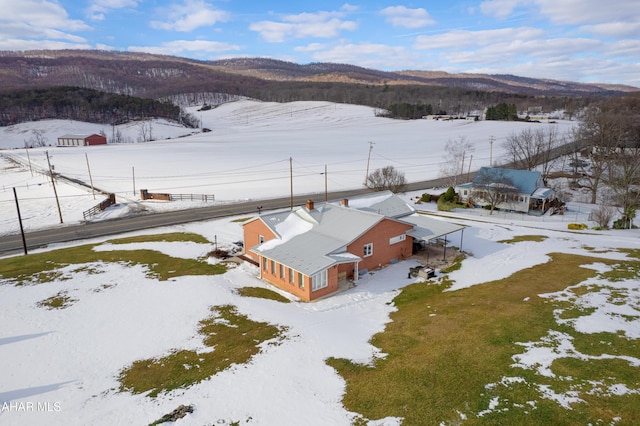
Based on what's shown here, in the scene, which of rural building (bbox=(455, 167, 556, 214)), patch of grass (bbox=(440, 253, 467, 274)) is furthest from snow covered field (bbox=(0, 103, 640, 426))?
rural building (bbox=(455, 167, 556, 214))

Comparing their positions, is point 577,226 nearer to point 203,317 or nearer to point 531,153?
point 203,317

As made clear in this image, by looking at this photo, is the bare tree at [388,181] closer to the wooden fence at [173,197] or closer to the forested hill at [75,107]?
the wooden fence at [173,197]

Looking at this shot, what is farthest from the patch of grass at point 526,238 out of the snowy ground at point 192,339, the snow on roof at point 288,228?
the snow on roof at point 288,228

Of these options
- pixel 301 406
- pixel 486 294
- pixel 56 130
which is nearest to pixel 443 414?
pixel 301 406

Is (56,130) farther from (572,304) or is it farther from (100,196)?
(572,304)

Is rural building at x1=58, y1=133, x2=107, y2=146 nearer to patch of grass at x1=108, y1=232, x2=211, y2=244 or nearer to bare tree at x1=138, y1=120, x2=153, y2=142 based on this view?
bare tree at x1=138, y1=120, x2=153, y2=142

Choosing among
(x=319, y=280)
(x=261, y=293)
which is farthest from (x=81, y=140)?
(x=319, y=280)
